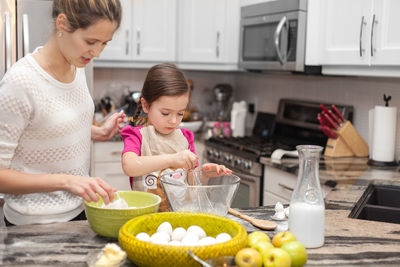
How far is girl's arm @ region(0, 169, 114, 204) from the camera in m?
1.29

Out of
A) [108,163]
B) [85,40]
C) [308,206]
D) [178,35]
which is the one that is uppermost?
[178,35]

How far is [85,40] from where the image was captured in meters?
1.42

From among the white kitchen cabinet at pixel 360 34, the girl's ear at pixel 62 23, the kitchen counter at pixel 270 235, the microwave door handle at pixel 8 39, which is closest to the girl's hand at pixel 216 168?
the kitchen counter at pixel 270 235

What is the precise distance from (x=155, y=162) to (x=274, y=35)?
1816 mm

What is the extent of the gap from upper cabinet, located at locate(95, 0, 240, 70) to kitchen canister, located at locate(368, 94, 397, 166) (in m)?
1.34

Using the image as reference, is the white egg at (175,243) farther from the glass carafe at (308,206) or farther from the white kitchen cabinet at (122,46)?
the white kitchen cabinet at (122,46)

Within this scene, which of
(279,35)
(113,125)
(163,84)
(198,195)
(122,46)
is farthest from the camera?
(122,46)

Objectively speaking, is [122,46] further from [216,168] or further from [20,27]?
[216,168]

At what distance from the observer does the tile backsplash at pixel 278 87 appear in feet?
9.80

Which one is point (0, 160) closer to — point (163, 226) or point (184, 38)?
point (163, 226)

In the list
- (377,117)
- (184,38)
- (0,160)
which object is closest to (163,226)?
(0,160)

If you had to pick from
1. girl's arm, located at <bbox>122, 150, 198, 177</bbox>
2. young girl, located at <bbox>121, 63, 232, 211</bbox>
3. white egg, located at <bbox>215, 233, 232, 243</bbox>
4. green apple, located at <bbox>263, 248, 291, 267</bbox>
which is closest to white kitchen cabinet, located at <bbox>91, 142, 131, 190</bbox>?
young girl, located at <bbox>121, 63, 232, 211</bbox>

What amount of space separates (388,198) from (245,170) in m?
1.05

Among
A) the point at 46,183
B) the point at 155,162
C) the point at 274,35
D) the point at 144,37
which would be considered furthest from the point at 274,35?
the point at 46,183
